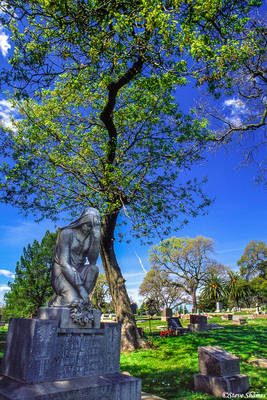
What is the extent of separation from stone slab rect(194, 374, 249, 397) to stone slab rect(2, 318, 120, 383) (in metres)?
2.62

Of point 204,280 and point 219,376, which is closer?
point 219,376

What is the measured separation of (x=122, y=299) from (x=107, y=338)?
707 cm

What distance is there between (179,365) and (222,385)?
2.68m

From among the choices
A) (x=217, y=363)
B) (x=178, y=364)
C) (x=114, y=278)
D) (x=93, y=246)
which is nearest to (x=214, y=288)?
(x=114, y=278)

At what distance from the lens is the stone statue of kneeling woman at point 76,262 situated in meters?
4.38

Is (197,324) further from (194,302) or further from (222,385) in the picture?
(194,302)

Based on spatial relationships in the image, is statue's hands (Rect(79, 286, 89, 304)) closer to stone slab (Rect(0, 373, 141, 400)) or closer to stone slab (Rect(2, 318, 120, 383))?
stone slab (Rect(2, 318, 120, 383))

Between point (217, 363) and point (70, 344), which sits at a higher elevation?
point (70, 344)

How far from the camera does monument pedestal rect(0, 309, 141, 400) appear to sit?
11.2 feet

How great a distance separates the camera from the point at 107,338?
4.48 meters

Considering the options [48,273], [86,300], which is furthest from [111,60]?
[48,273]

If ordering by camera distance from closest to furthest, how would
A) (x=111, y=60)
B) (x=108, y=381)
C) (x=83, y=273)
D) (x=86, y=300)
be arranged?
(x=108, y=381)
(x=86, y=300)
(x=83, y=273)
(x=111, y=60)

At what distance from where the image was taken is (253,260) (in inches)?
1961

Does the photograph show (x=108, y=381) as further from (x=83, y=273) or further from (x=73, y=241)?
(x=73, y=241)
